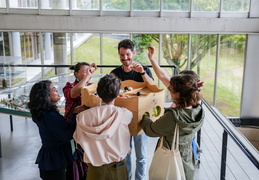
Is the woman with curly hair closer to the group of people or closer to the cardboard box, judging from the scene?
the group of people

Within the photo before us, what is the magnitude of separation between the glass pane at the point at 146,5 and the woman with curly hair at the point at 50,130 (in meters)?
6.98

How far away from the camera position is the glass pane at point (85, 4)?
28.7ft

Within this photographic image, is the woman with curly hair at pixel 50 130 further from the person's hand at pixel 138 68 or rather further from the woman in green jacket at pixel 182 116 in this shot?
the person's hand at pixel 138 68

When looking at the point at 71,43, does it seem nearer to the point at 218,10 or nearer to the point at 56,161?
the point at 218,10

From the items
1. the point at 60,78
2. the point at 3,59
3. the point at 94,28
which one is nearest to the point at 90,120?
the point at 60,78

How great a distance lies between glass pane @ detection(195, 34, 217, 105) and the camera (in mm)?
9344

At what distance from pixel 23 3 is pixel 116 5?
2.58 metres

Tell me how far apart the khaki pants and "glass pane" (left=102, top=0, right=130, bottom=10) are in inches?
284

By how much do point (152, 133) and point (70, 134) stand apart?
620 mm

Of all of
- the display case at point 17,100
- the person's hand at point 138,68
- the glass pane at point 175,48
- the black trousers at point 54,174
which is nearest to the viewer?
the black trousers at point 54,174

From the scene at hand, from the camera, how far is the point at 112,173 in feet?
7.11

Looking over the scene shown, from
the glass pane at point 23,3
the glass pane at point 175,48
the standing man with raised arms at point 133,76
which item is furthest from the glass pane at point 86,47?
the standing man with raised arms at point 133,76

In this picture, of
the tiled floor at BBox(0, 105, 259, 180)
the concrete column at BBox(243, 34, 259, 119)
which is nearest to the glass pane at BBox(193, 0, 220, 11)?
the concrete column at BBox(243, 34, 259, 119)

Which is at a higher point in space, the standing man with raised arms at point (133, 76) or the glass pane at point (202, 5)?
the glass pane at point (202, 5)
